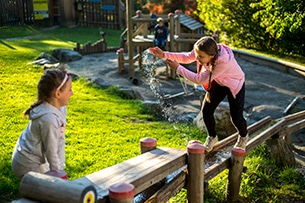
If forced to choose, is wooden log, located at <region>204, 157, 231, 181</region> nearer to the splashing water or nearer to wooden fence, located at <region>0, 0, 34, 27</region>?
the splashing water

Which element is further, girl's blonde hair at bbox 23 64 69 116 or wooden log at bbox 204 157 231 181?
wooden log at bbox 204 157 231 181

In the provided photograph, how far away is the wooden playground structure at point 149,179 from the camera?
2.46 metres

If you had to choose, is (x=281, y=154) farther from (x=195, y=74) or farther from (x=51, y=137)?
(x=51, y=137)

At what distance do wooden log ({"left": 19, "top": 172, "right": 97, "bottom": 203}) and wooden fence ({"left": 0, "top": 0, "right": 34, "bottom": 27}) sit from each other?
690 inches

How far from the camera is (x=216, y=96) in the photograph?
4.57 meters

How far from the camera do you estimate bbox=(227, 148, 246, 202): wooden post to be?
463cm

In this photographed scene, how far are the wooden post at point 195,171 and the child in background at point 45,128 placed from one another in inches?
47.5

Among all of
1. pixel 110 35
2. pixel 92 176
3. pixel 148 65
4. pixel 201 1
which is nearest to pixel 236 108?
pixel 92 176

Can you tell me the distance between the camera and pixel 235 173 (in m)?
4.73

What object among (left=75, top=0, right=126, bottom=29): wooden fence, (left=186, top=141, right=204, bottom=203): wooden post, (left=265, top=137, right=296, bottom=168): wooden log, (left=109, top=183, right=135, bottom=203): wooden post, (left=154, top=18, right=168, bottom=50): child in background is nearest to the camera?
(left=109, top=183, right=135, bottom=203): wooden post

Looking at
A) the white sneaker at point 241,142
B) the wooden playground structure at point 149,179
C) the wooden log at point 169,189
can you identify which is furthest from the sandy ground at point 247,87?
the wooden log at point 169,189

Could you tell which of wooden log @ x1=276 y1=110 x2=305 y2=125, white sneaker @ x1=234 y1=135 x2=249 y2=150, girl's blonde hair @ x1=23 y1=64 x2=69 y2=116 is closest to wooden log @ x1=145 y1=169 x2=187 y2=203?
white sneaker @ x1=234 y1=135 x2=249 y2=150

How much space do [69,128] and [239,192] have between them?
3.00 meters

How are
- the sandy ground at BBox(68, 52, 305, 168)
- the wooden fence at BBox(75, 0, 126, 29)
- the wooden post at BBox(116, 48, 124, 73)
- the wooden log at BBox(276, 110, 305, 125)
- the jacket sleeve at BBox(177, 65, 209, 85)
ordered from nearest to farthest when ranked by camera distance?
1. the jacket sleeve at BBox(177, 65, 209, 85)
2. the wooden log at BBox(276, 110, 305, 125)
3. the sandy ground at BBox(68, 52, 305, 168)
4. the wooden post at BBox(116, 48, 124, 73)
5. the wooden fence at BBox(75, 0, 126, 29)
